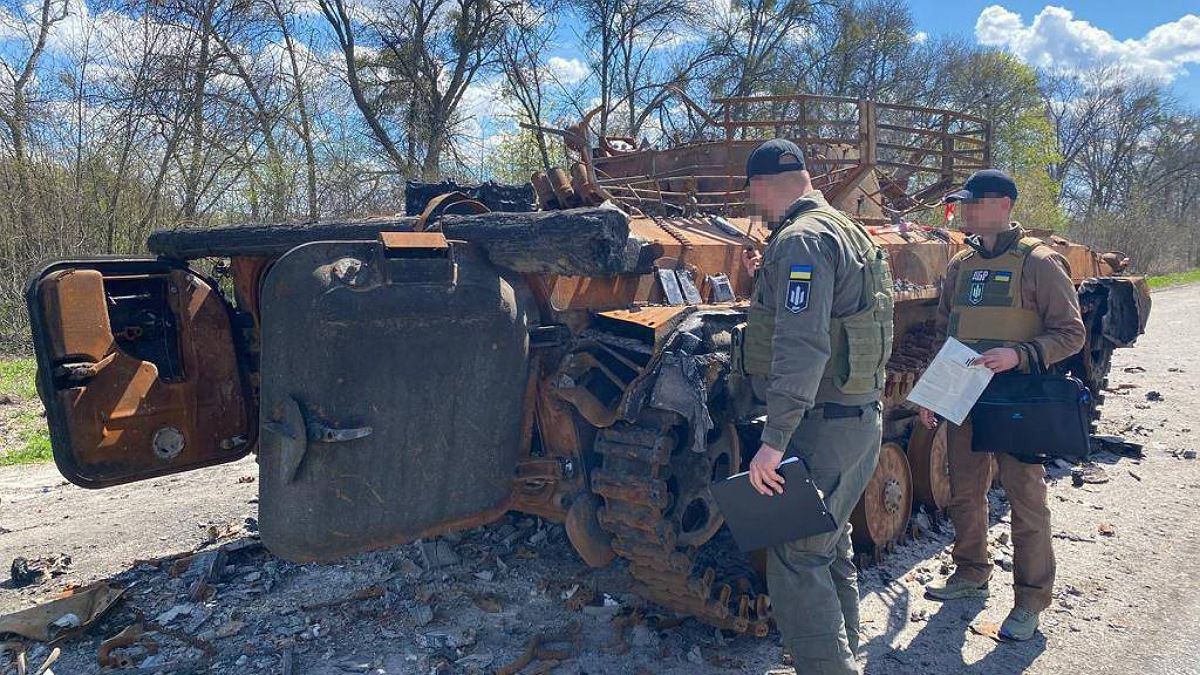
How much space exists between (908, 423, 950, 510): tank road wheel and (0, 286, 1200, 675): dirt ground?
0.25 meters

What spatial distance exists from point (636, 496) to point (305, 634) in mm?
1725

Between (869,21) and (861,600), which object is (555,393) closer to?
(861,600)

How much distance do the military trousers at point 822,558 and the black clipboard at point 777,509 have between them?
0.06 metres

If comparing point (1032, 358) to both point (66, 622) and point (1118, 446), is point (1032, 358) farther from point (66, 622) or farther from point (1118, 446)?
point (66, 622)

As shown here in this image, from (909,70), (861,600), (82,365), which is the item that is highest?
(909,70)

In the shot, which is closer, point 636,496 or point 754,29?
point 636,496

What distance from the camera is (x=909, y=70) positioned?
25.5 metres

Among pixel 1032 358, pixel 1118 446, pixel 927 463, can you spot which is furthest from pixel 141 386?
pixel 1118 446

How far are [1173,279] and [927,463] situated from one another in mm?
25711

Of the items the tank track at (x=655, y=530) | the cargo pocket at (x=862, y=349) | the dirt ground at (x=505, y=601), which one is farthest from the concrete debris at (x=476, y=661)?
the cargo pocket at (x=862, y=349)

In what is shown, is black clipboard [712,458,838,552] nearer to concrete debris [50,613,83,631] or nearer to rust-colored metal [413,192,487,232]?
Answer: rust-colored metal [413,192,487,232]

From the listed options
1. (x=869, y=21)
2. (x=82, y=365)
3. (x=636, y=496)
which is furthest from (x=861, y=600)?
(x=869, y=21)

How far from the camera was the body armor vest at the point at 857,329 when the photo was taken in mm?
2953

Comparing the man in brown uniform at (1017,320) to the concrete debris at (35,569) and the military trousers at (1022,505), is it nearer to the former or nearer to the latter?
the military trousers at (1022,505)
